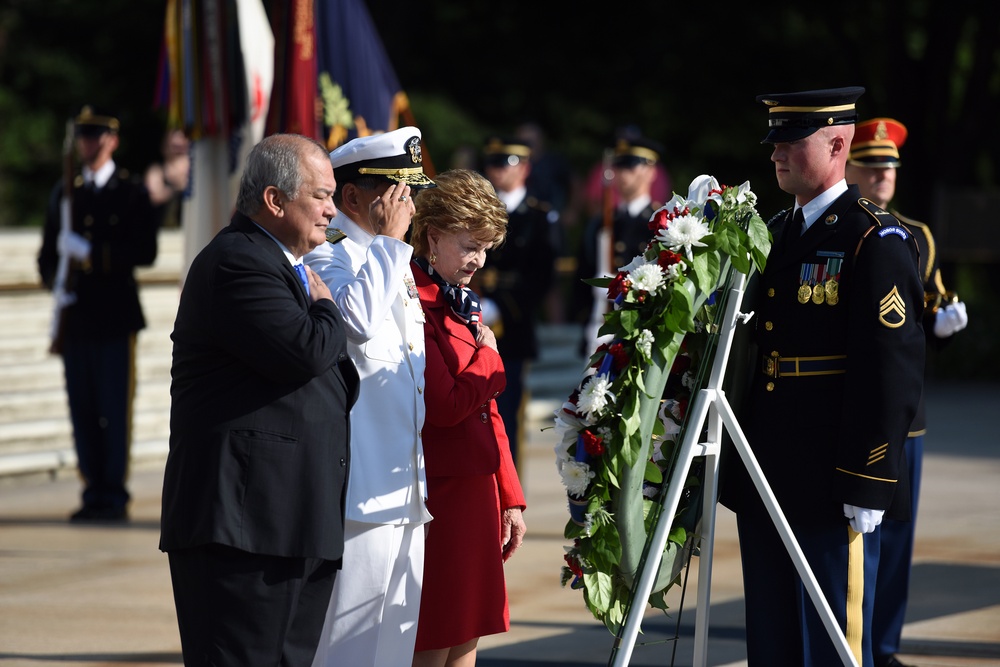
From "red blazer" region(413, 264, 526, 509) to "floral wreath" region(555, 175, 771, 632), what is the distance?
0.79ft

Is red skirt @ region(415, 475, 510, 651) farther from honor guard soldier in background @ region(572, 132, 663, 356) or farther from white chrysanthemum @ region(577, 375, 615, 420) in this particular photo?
honor guard soldier in background @ region(572, 132, 663, 356)

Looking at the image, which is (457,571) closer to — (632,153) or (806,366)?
(806,366)

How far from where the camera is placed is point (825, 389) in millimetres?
4172

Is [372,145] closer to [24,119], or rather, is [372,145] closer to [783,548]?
[783,548]

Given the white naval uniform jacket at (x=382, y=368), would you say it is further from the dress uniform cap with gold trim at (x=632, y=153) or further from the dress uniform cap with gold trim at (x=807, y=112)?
the dress uniform cap with gold trim at (x=632, y=153)

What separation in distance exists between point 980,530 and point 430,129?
11.0m

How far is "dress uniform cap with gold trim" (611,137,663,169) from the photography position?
8.77 m

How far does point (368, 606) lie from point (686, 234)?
1286 mm

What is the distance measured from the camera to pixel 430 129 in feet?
59.4

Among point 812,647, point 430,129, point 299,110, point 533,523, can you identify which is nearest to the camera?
point 812,647

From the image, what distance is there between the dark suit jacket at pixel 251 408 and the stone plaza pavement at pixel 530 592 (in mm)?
1180

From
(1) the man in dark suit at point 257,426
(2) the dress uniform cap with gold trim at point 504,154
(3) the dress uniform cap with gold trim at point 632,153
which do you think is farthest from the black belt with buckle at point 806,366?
(2) the dress uniform cap with gold trim at point 504,154

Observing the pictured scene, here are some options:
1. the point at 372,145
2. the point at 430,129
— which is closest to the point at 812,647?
the point at 372,145

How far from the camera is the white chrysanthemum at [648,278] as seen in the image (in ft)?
12.8
